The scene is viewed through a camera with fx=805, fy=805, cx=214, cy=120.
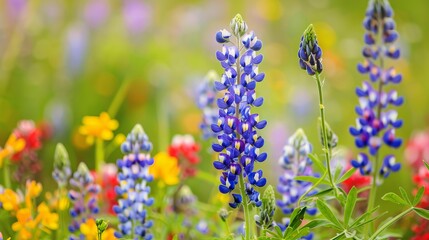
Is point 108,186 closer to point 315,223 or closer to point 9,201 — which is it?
point 9,201

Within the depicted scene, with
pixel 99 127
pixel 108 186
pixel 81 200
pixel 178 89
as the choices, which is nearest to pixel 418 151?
pixel 108 186

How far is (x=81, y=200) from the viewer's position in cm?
214

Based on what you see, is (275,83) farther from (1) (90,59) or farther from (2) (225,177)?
(2) (225,177)

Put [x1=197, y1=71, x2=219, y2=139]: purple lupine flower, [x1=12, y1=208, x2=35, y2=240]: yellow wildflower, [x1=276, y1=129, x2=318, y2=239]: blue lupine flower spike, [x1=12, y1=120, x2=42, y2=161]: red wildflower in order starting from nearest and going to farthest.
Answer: [x1=12, y1=208, x2=35, y2=240]: yellow wildflower, [x1=276, y1=129, x2=318, y2=239]: blue lupine flower spike, [x1=12, y1=120, x2=42, y2=161]: red wildflower, [x1=197, y1=71, x2=219, y2=139]: purple lupine flower

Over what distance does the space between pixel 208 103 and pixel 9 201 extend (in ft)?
2.39

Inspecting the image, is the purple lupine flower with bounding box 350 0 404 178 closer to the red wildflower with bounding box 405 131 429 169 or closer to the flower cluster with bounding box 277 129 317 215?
the flower cluster with bounding box 277 129 317 215

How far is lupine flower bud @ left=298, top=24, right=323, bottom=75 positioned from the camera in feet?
5.49

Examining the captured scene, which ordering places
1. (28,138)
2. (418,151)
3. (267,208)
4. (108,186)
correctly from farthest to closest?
(418,151), (108,186), (28,138), (267,208)

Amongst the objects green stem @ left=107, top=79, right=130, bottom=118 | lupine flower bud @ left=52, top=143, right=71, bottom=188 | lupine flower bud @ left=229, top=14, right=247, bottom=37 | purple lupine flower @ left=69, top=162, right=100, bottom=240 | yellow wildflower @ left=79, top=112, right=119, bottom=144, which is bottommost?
purple lupine flower @ left=69, top=162, right=100, bottom=240

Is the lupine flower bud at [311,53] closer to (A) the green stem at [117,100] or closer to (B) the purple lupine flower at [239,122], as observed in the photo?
(B) the purple lupine flower at [239,122]

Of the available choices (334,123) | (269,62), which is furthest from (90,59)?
(334,123)

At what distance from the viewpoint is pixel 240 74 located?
1721mm

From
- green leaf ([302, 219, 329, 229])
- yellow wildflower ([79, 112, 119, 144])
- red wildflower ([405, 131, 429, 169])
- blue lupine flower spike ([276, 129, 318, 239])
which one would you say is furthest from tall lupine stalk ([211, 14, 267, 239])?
red wildflower ([405, 131, 429, 169])

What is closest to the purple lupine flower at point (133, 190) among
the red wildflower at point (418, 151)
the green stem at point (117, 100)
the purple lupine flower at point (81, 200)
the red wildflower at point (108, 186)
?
the purple lupine flower at point (81, 200)
